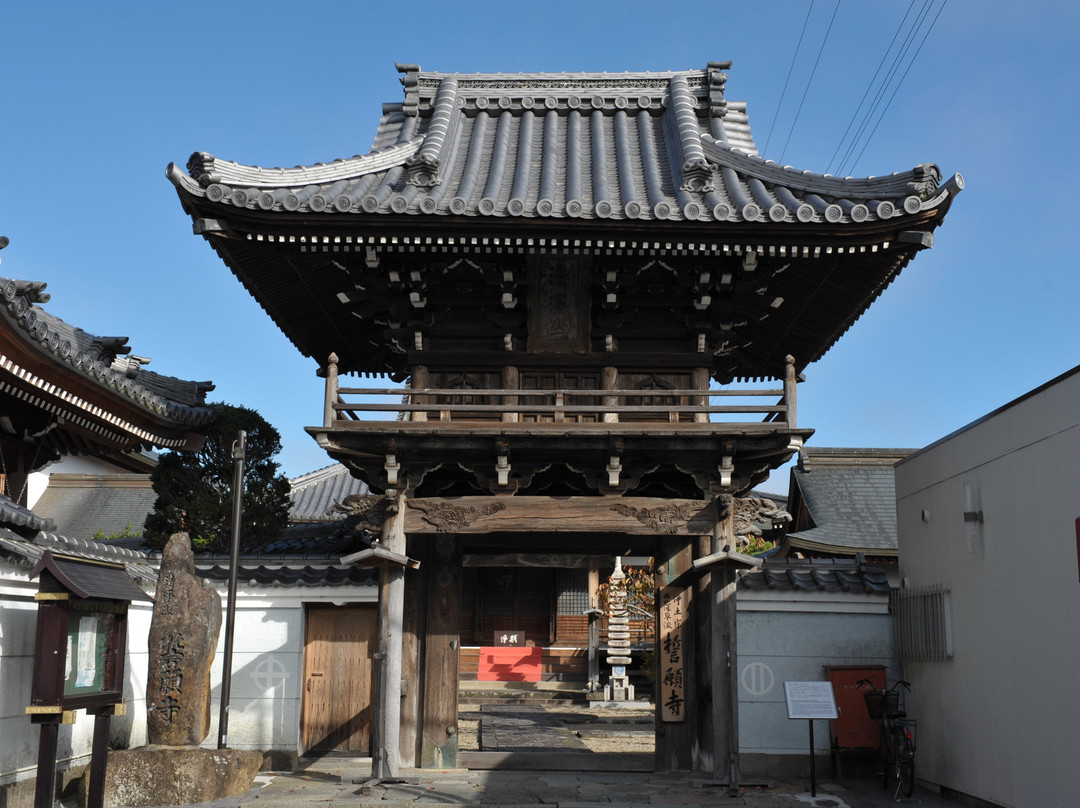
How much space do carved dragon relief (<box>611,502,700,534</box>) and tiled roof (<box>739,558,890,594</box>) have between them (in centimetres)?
170

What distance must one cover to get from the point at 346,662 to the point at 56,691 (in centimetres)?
576

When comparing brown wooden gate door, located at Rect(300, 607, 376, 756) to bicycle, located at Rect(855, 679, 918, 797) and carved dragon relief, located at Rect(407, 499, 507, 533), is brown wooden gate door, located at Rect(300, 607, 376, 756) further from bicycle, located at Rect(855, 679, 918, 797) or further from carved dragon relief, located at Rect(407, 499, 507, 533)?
bicycle, located at Rect(855, 679, 918, 797)

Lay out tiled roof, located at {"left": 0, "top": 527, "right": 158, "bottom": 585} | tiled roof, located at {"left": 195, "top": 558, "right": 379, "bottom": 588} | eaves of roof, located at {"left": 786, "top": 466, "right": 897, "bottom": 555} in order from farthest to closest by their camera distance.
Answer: eaves of roof, located at {"left": 786, "top": 466, "right": 897, "bottom": 555} → tiled roof, located at {"left": 195, "top": 558, "right": 379, "bottom": 588} → tiled roof, located at {"left": 0, "top": 527, "right": 158, "bottom": 585}

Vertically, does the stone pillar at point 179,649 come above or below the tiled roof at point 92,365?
below

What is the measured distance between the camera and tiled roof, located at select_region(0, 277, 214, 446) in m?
10.2

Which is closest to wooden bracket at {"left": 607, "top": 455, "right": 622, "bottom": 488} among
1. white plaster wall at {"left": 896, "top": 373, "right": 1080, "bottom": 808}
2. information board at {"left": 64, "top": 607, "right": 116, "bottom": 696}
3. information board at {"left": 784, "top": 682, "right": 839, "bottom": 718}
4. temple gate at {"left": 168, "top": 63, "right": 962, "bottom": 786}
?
temple gate at {"left": 168, "top": 63, "right": 962, "bottom": 786}

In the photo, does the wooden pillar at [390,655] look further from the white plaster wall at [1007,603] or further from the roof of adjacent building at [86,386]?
the white plaster wall at [1007,603]

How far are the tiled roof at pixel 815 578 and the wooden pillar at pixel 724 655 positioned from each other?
1266 mm

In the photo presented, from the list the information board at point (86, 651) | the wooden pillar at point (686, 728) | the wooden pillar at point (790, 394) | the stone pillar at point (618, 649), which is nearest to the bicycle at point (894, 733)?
the wooden pillar at point (686, 728)

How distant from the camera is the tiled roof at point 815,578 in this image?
13703mm

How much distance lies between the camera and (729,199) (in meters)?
13.1

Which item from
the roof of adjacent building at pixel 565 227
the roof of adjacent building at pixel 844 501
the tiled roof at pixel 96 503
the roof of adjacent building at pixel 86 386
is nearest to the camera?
the roof of adjacent building at pixel 86 386

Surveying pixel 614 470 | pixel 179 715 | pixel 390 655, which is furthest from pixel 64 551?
pixel 614 470

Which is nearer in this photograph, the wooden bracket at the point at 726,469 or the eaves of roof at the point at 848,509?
the wooden bracket at the point at 726,469
